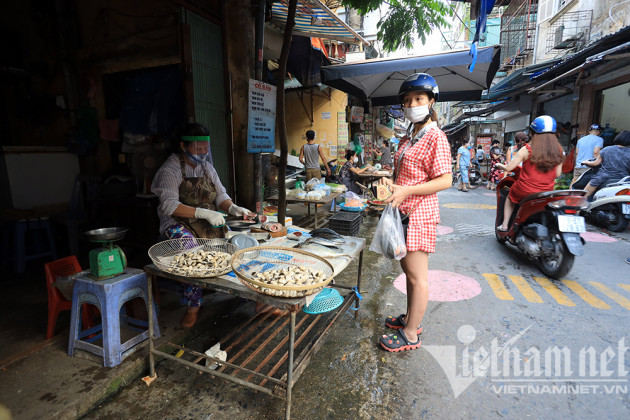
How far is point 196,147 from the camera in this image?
2.97 m

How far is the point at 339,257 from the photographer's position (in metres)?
2.37

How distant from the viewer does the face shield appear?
292 centimetres

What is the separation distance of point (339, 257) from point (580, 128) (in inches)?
456

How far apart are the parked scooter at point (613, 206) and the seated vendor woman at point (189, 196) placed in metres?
6.92

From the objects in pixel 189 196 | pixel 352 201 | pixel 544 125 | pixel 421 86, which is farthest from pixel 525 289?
pixel 189 196

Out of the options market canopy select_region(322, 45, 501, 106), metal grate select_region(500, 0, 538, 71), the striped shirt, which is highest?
metal grate select_region(500, 0, 538, 71)

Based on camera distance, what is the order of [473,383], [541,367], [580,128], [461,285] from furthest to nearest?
[580,128], [461,285], [541,367], [473,383]

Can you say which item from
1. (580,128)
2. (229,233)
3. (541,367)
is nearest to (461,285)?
(541,367)

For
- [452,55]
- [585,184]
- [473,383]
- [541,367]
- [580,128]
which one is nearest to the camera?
[473,383]

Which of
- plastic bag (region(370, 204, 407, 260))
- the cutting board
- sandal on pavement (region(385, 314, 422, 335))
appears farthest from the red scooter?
the cutting board

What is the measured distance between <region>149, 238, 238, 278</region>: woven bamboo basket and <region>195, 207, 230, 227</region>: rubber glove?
17 cm

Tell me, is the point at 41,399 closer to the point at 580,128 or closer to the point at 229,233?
the point at 229,233

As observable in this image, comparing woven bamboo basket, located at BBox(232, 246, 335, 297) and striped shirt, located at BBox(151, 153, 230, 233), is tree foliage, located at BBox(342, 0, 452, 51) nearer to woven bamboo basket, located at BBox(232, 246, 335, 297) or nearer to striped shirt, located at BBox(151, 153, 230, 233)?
striped shirt, located at BBox(151, 153, 230, 233)

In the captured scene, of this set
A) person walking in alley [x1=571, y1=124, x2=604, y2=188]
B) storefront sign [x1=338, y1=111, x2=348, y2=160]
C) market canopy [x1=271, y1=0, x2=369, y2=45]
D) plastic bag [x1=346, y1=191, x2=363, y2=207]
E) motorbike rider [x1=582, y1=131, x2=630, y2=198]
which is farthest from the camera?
storefront sign [x1=338, y1=111, x2=348, y2=160]
